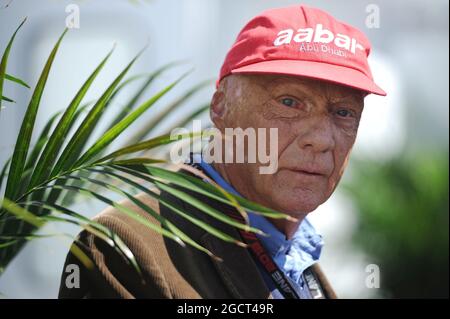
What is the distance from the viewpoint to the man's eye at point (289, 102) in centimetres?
239

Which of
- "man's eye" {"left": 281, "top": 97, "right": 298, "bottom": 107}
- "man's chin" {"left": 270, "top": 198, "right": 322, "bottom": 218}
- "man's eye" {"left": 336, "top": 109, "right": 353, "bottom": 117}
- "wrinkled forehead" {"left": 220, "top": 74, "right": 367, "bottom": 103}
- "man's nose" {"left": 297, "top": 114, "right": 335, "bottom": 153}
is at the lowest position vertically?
"man's chin" {"left": 270, "top": 198, "right": 322, "bottom": 218}

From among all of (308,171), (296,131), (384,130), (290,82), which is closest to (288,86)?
(290,82)

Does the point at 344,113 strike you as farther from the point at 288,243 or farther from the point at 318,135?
the point at 288,243

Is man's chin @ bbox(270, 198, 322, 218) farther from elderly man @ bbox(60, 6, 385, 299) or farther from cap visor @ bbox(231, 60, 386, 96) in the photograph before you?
cap visor @ bbox(231, 60, 386, 96)

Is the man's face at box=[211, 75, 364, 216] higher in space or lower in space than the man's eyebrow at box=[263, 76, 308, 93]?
lower

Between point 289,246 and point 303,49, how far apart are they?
0.58m

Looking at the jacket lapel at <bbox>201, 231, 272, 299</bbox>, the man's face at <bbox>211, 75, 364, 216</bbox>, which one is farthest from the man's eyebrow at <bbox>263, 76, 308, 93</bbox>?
the jacket lapel at <bbox>201, 231, 272, 299</bbox>

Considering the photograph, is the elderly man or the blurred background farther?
the blurred background

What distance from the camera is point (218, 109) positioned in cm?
255

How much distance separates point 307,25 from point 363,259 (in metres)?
4.32

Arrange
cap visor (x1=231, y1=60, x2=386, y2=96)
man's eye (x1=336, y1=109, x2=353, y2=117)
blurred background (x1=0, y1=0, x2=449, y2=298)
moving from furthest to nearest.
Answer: blurred background (x1=0, y1=0, x2=449, y2=298) < man's eye (x1=336, y1=109, x2=353, y2=117) < cap visor (x1=231, y1=60, x2=386, y2=96)

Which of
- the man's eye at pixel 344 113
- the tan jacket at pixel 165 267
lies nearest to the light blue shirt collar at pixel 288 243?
the tan jacket at pixel 165 267

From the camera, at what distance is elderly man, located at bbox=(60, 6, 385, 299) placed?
2.23m

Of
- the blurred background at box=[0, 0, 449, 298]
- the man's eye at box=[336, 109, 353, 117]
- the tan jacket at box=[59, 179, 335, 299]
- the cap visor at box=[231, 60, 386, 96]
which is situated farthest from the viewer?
the blurred background at box=[0, 0, 449, 298]
